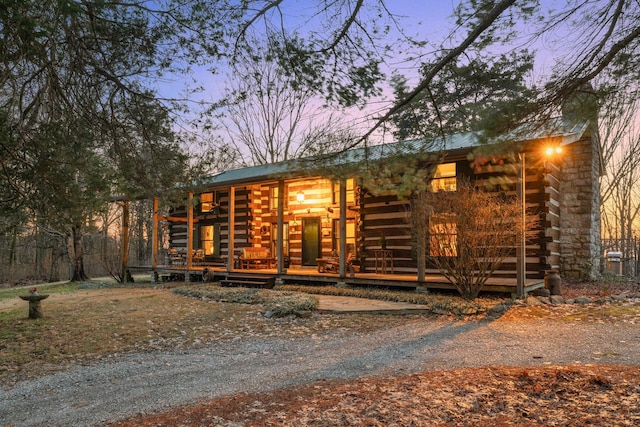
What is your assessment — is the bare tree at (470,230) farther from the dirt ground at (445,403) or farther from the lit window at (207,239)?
the lit window at (207,239)

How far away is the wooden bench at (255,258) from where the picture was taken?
52.3ft

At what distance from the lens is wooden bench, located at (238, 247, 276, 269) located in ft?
52.3

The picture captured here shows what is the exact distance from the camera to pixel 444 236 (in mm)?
9523

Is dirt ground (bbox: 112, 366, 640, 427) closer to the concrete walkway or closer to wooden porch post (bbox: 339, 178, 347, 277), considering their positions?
the concrete walkway

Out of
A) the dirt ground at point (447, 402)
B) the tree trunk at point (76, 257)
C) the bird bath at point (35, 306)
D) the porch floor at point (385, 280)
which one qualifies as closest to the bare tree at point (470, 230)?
the porch floor at point (385, 280)

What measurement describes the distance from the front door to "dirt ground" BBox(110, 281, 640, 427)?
36.6ft

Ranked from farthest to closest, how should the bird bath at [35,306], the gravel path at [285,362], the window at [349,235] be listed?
the window at [349,235] → the bird bath at [35,306] → the gravel path at [285,362]

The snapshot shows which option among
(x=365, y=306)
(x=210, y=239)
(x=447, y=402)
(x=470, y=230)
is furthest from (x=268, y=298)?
(x=210, y=239)

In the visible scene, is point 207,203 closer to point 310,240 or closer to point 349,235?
point 310,240

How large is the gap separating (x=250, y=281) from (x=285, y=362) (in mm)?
8793

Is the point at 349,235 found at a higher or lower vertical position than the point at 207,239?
higher

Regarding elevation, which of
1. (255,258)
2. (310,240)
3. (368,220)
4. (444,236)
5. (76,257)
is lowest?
(76,257)

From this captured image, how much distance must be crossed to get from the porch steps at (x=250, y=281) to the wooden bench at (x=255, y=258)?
2.50ft

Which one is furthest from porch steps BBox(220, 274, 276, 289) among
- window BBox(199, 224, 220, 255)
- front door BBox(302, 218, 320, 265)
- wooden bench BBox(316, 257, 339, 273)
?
window BBox(199, 224, 220, 255)
